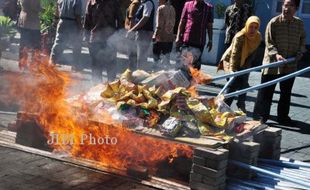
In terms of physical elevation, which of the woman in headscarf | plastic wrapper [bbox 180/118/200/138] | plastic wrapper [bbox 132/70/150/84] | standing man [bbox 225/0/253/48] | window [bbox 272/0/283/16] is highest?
window [bbox 272/0/283/16]

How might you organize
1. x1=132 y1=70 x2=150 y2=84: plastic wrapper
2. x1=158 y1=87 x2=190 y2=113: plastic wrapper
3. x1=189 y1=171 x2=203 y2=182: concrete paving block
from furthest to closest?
x1=132 y1=70 x2=150 y2=84: plastic wrapper → x1=158 y1=87 x2=190 y2=113: plastic wrapper → x1=189 y1=171 x2=203 y2=182: concrete paving block

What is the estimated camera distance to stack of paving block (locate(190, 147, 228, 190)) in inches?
167

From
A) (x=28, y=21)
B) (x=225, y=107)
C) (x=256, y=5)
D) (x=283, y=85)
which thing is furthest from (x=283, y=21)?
(x=256, y=5)

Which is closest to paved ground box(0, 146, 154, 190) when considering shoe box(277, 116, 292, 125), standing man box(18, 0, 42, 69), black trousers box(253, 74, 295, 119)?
black trousers box(253, 74, 295, 119)

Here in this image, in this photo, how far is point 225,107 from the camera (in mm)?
5203

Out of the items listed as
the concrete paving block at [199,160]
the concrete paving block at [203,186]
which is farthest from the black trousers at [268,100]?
the concrete paving block at [199,160]

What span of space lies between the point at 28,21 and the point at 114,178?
18.5ft

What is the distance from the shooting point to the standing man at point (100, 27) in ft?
28.7

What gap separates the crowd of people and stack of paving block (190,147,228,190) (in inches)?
117

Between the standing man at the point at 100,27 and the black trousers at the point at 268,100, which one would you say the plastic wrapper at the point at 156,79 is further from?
the standing man at the point at 100,27

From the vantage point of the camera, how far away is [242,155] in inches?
182

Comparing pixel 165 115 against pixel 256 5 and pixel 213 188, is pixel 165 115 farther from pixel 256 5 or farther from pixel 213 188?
pixel 256 5

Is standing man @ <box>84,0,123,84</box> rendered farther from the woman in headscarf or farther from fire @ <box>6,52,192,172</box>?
fire @ <box>6,52,192,172</box>

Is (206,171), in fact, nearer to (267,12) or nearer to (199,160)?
(199,160)
